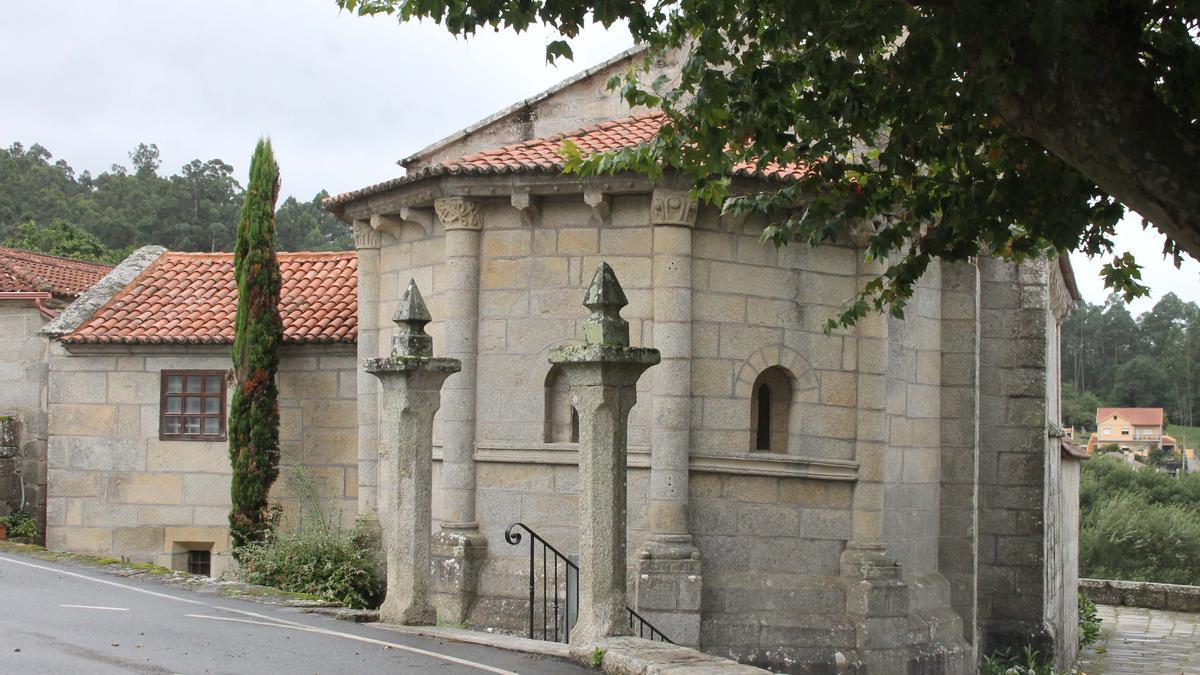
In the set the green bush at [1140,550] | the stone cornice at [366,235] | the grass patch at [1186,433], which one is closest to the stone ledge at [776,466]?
the stone cornice at [366,235]

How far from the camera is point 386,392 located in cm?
1096

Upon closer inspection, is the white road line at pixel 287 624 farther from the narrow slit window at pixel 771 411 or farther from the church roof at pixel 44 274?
the church roof at pixel 44 274

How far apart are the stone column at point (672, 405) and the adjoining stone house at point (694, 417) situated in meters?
0.02

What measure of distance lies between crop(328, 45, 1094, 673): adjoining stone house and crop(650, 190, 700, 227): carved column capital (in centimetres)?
2

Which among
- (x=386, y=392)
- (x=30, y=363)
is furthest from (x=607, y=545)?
(x=30, y=363)

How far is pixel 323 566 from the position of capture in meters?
14.2

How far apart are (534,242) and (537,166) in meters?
0.88

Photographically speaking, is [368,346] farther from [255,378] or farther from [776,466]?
[776,466]

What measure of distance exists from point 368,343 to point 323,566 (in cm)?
258

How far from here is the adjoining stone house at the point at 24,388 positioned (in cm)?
1925

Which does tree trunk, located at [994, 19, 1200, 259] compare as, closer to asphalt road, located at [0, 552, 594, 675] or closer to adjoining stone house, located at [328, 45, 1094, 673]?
asphalt road, located at [0, 552, 594, 675]

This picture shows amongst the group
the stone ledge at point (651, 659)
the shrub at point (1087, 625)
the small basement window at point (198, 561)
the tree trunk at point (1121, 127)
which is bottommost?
the shrub at point (1087, 625)

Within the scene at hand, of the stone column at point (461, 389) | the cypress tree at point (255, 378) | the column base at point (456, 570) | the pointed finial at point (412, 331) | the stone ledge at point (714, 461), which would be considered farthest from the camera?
the cypress tree at point (255, 378)

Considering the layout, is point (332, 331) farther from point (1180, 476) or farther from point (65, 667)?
point (1180, 476)
